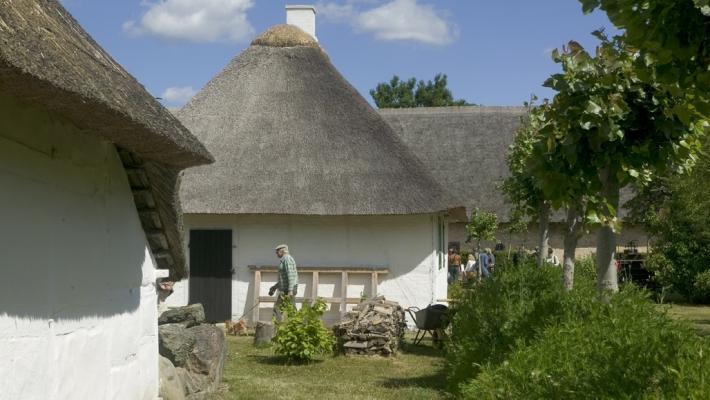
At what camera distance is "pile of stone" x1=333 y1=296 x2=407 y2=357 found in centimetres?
1326

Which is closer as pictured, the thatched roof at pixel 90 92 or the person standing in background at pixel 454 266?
the thatched roof at pixel 90 92

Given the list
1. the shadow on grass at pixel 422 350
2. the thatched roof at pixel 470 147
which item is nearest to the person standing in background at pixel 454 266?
the thatched roof at pixel 470 147

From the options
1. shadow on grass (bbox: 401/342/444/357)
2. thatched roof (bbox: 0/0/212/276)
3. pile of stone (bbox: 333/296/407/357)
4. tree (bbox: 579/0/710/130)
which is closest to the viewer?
thatched roof (bbox: 0/0/212/276)

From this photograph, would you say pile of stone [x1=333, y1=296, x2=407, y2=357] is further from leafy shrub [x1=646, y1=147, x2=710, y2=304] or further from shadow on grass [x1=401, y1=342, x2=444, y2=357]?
leafy shrub [x1=646, y1=147, x2=710, y2=304]

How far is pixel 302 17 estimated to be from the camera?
835 inches

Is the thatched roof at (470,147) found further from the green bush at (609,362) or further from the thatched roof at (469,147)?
the green bush at (609,362)

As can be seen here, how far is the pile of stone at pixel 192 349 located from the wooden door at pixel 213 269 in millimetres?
6752

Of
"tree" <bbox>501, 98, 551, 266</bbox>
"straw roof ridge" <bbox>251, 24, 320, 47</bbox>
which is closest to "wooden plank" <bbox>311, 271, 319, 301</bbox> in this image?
"tree" <bbox>501, 98, 551, 266</bbox>

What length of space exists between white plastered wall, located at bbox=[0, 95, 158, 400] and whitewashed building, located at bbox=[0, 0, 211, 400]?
1 centimetres

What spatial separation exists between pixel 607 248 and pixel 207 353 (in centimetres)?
435

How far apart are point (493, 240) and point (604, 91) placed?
21.3m

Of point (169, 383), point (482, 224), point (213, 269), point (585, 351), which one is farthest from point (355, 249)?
point (585, 351)

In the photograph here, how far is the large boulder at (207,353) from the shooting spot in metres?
9.59

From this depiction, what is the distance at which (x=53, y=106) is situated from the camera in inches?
178
